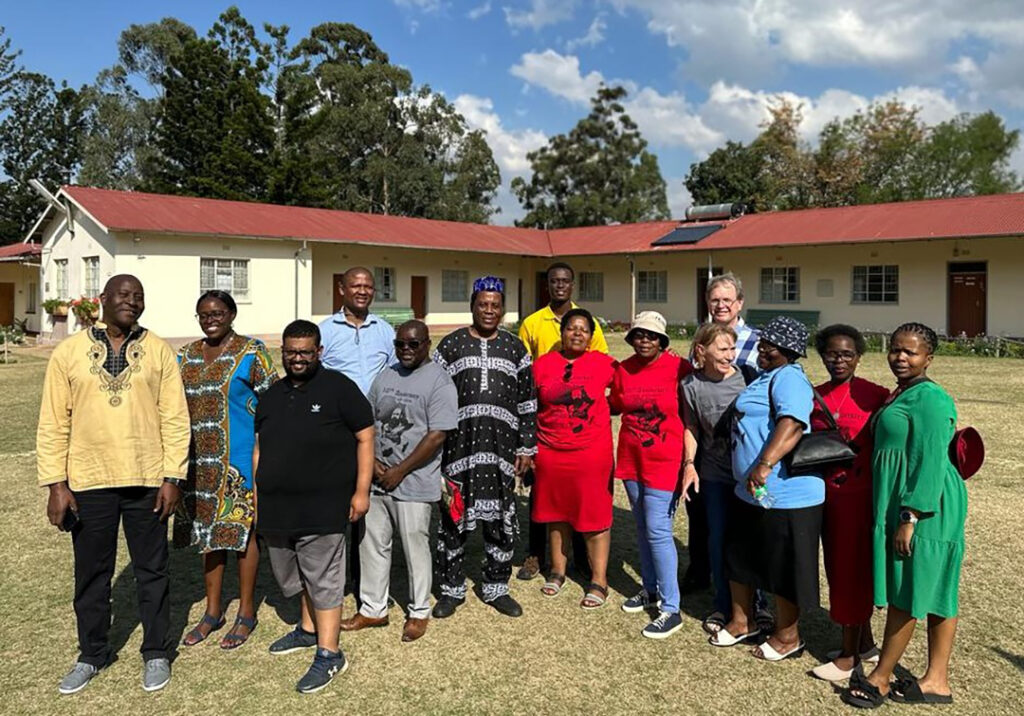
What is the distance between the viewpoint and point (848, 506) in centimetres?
312

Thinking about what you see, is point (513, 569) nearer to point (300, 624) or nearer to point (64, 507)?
point (300, 624)

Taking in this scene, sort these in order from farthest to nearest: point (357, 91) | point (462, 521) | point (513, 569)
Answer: point (357, 91) → point (513, 569) → point (462, 521)

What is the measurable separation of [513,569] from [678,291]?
71.0 feet

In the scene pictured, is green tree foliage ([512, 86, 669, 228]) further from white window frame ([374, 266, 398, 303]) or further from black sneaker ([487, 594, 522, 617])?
black sneaker ([487, 594, 522, 617])

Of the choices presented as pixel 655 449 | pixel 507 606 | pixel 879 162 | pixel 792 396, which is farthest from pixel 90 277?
pixel 879 162

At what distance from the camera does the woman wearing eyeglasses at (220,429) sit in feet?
11.2

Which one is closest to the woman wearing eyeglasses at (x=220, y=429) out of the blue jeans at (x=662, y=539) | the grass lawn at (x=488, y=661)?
the grass lawn at (x=488, y=661)

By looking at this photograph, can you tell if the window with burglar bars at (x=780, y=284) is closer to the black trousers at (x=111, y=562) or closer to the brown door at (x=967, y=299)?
the brown door at (x=967, y=299)

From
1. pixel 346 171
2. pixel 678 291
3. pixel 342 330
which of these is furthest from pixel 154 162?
pixel 342 330

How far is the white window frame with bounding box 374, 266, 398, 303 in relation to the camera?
24.2m

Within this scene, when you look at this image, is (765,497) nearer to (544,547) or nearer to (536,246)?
(544,547)

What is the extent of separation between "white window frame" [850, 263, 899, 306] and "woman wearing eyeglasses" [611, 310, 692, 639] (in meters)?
19.6

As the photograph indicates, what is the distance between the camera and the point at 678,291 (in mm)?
25188

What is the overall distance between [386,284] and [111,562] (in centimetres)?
2160
